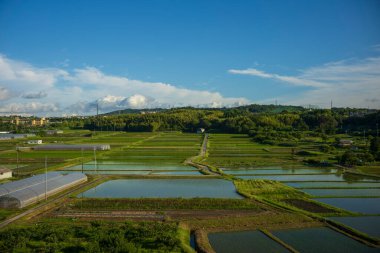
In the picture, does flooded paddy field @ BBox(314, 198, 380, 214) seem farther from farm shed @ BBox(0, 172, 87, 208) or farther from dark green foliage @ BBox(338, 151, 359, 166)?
A: farm shed @ BBox(0, 172, 87, 208)

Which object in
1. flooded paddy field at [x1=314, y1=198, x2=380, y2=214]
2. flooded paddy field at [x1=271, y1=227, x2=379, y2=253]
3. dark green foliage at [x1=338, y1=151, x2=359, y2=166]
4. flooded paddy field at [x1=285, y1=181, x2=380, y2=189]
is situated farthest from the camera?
dark green foliage at [x1=338, y1=151, x2=359, y2=166]

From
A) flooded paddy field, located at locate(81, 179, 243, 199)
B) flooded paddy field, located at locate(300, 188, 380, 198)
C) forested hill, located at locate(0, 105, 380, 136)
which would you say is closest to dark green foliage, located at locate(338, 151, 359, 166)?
flooded paddy field, located at locate(300, 188, 380, 198)

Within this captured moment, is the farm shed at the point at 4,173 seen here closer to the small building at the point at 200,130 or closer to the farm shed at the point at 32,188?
the farm shed at the point at 32,188

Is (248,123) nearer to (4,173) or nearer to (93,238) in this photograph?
(4,173)

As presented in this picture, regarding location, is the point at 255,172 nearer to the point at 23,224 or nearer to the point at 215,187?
the point at 215,187

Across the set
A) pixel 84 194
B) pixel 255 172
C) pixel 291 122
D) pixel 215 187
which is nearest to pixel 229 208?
pixel 215 187

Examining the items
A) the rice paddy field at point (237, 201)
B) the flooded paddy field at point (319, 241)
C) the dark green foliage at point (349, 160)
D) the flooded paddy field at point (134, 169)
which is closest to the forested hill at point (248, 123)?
the dark green foliage at point (349, 160)
